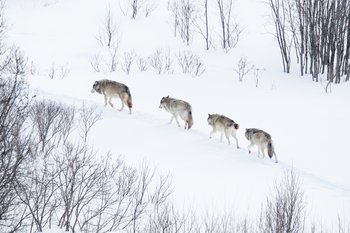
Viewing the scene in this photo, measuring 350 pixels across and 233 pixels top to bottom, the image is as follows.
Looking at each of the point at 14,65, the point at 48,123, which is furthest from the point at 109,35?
the point at 48,123

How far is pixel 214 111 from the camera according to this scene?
801 inches

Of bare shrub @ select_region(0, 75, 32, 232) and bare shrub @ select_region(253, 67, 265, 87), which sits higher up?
bare shrub @ select_region(253, 67, 265, 87)

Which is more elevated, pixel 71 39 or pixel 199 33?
pixel 199 33

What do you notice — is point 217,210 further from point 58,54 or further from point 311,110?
point 58,54

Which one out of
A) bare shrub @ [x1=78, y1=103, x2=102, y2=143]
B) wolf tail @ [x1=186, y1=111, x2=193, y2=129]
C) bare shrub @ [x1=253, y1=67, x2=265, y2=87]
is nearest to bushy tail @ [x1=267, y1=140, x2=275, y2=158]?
wolf tail @ [x1=186, y1=111, x2=193, y2=129]

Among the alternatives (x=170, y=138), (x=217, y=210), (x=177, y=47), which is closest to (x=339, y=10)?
(x=177, y=47)

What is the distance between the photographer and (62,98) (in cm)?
1808

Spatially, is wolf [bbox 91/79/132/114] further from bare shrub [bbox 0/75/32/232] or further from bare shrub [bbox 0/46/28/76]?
bare shrub [bbox 0/75/32/232]

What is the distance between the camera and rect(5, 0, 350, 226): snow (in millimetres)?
12141

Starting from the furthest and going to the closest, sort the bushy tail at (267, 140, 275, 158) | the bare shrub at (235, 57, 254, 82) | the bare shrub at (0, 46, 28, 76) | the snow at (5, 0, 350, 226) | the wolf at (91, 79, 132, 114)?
the bare shrub at (235, 57, 254, 82)
the wolf at (91, 79, 132, 114)
the bushy tail at (267, 140, 275, 158)
the snow at (5, 0, 350, 226)
the bare shrub at (0, 46, 28, 76)

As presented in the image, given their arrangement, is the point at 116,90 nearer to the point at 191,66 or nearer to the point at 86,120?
the point at 86,120

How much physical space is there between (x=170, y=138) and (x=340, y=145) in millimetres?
5686

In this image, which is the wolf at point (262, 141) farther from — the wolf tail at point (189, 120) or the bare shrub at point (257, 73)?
the bare shrub at point (257, 73)

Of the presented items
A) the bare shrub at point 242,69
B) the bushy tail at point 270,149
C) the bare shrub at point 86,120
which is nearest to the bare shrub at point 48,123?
the bare shrub at point 86,120
